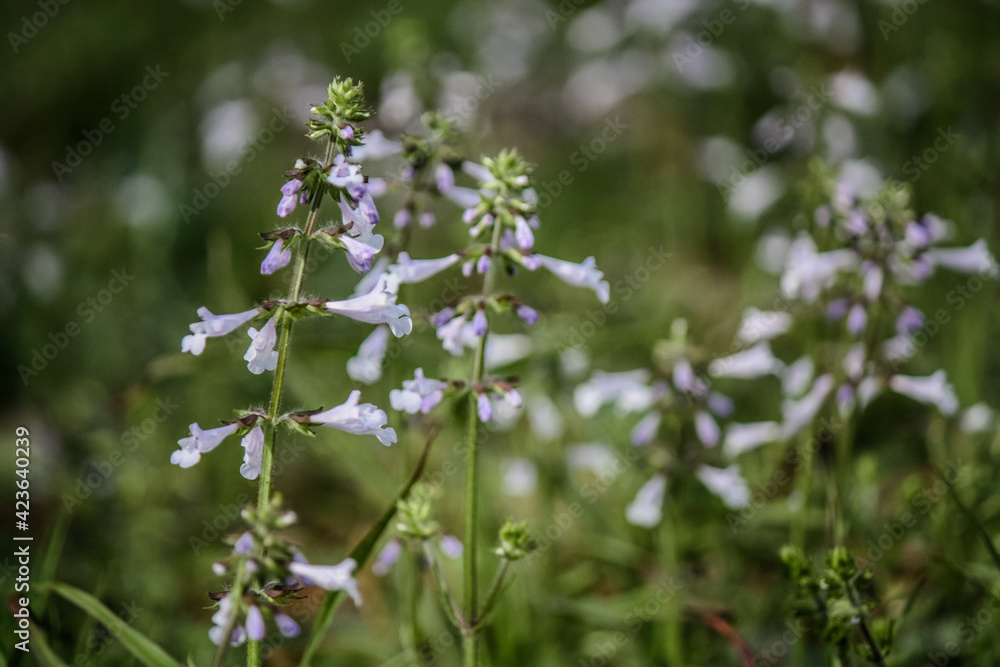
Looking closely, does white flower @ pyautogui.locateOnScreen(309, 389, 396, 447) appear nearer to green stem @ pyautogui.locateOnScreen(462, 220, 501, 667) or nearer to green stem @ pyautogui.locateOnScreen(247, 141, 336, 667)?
green stem @ pyautogui.locateOnScreen(247, 141, 336, 667)

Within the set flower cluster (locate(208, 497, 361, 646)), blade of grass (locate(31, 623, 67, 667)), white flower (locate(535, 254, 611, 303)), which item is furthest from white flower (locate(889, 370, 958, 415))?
blade of grass (locate(31, 623, 67, 667))

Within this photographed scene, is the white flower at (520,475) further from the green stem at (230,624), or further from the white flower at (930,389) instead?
the green stem at (230,624)

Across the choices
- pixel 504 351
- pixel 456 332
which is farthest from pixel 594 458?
pixel 456 332

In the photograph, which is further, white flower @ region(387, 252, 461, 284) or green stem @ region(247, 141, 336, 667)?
white flower @ region(387, 252, 461, 284)

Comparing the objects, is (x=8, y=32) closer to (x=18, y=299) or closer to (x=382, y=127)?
(x=18, y=299)

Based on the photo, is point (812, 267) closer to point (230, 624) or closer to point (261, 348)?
point (261, 348)
